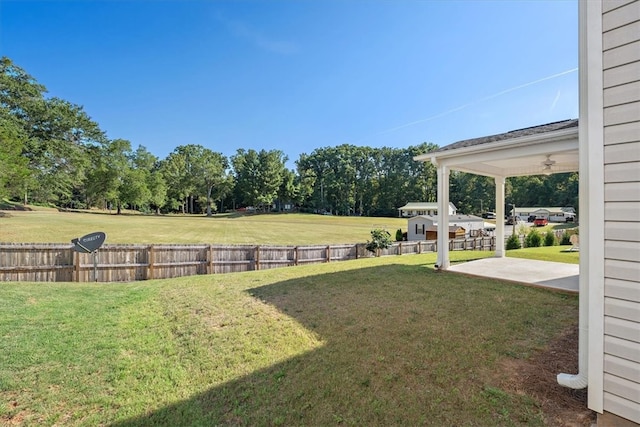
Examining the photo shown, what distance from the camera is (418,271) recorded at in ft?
26.8

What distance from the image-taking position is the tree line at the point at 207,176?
25.4 metres

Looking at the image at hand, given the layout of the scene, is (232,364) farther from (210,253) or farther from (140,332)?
(210,253)

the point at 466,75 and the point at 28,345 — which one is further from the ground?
the point at 466,75

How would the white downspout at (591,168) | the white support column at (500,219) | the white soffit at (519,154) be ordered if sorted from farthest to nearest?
1. the white support column at (500,219)
2. the white soffit at (519,154)
3. the white downspout at (591,168)

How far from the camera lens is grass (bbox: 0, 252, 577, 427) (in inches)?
98.9

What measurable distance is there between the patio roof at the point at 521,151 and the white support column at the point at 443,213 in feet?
1.01

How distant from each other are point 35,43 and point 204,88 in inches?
333

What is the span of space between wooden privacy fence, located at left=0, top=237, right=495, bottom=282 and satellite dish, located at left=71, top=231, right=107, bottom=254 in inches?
23.2

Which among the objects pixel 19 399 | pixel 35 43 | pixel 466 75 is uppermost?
pixel 35 43

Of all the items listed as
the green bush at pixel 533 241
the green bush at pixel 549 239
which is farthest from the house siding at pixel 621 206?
the green bush at pixel 549 239

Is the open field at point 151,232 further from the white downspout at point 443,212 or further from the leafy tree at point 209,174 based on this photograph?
the leafy tree at point 209,174

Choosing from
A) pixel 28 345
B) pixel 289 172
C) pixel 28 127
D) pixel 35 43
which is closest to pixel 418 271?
pixel 28 345

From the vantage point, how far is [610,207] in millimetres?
2207

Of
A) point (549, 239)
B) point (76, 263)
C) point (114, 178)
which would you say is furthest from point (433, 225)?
point (114, 178)
